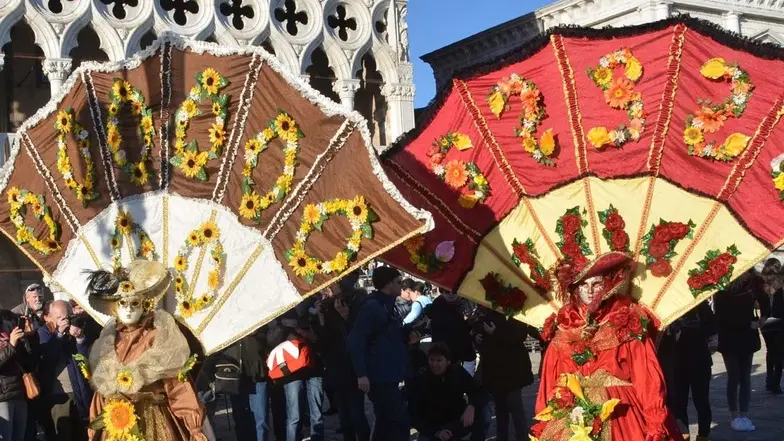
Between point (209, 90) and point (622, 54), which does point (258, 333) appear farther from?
point (622, 54)

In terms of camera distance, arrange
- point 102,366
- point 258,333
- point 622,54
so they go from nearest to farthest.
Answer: point 102,366, point 622,54, point 258,333

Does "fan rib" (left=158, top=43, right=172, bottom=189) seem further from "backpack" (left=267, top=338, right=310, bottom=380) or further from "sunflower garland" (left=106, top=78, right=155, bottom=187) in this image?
"backpack" (left=267, top=338, right=310, bottom=380)

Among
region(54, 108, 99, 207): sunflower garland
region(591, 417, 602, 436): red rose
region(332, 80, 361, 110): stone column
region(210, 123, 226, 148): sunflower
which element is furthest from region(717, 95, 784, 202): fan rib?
region(332, 80, 361, 110): stone column

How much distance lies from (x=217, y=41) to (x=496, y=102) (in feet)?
44.4

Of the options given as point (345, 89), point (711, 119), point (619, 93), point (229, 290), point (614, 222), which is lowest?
point (229, 290)

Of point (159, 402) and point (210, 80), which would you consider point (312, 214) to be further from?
point (159, 402)

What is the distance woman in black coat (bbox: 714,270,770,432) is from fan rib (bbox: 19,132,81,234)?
5925 mm

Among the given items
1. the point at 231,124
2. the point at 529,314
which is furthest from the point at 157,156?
the point at 529,314

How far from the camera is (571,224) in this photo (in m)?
6.63

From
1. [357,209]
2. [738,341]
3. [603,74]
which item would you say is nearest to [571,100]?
[603,74]

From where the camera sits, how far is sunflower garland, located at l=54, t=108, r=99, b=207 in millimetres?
6641

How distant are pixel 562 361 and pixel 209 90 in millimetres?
2654

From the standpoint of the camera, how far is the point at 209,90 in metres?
6.37

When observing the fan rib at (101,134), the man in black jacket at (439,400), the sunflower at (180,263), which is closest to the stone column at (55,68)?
the fan rib at (101,134)
